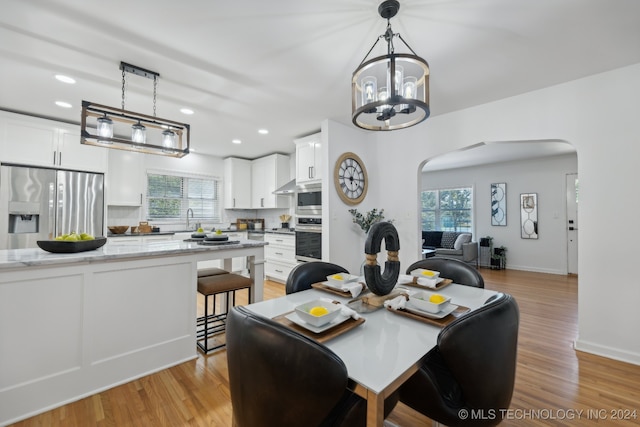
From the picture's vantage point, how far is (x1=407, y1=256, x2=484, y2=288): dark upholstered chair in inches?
73.8

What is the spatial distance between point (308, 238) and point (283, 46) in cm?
265

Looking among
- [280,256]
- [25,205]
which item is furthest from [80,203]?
[280,256]

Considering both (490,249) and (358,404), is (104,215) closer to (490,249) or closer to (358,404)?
(358,404)

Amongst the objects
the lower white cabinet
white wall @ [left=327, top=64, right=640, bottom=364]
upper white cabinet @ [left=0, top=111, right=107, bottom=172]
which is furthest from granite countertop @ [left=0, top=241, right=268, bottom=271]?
white wall @ [left=327, top=64, right=640, bottom=364]

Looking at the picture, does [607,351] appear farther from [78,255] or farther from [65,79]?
[65,79]

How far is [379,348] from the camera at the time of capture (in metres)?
0.98

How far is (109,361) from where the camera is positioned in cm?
192

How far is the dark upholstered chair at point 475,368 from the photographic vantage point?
98 cm

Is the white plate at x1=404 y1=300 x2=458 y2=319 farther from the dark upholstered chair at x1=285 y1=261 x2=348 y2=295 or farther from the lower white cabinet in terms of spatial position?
the lower white cabinet

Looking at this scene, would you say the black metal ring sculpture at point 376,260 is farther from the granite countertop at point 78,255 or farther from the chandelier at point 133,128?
the chandelier at point 133,128

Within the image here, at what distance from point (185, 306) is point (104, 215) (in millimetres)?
2658

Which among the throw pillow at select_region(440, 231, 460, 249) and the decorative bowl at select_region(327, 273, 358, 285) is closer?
the decorative bowl at select_region(327, 273, 358, 285)

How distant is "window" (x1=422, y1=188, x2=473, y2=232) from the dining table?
6173mm

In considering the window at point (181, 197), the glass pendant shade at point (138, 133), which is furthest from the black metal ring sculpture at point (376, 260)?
the window at point (181, 197)
